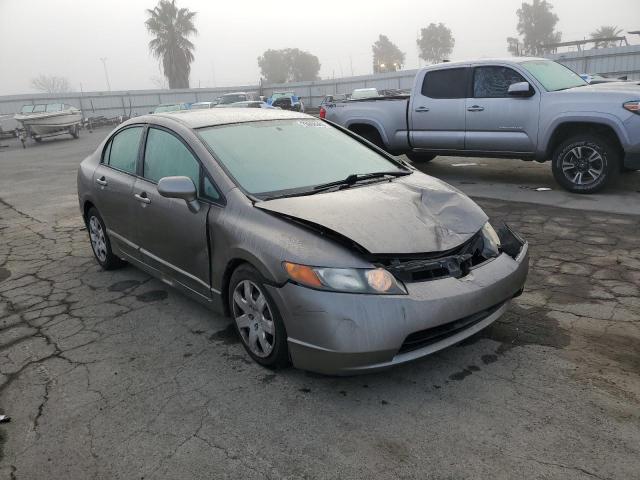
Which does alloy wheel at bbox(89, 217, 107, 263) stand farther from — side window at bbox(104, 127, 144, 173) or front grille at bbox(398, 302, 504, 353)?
front grille at bbox(398, 302, 504, 353)

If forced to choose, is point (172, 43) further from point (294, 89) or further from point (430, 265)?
point (430, 265)

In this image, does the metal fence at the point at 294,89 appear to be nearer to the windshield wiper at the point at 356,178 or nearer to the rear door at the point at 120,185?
the windshield wiper at the point at 356,178

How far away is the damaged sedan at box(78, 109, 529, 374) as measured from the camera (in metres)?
2.76

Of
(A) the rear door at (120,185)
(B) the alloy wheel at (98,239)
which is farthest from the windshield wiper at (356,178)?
(B) the alloy wheel at (98,239)

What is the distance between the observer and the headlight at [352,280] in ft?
9.04

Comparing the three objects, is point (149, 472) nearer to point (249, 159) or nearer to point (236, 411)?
point (236, 411)

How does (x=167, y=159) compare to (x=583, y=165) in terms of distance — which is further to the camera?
(x=583, y=165)

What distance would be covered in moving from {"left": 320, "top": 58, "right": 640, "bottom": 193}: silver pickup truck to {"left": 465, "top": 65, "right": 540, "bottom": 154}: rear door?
0.01 metres

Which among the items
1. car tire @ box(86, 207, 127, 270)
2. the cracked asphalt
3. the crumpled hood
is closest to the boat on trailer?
car tire @ box(86, 207, 127, 270)

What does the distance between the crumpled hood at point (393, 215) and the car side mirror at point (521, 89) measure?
469 centimetres

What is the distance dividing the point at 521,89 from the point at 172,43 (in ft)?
184

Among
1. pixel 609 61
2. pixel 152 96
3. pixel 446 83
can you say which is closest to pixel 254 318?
pixel 446 83

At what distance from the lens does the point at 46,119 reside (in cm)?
2409

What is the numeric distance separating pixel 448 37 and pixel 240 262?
12298cm
